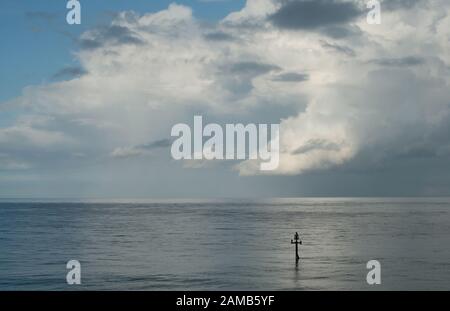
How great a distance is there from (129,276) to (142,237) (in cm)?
4868

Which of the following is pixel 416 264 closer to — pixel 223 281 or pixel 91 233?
pixel 223 281
